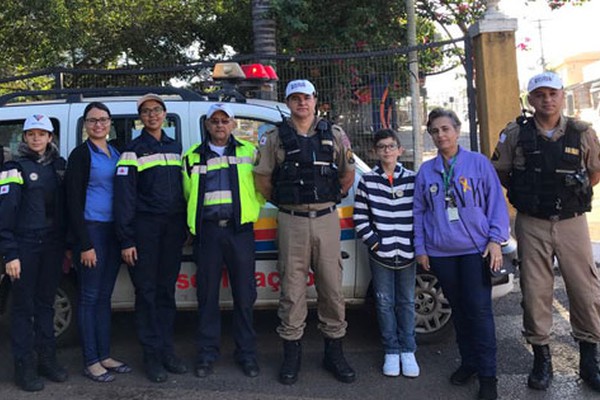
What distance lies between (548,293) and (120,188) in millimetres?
2937

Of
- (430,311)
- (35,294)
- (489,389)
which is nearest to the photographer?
(489,389)

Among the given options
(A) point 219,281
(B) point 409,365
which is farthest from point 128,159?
(B) point 409,365

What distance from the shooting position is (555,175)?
3.58 metres

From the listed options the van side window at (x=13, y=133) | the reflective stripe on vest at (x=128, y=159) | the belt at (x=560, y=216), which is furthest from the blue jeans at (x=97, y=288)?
the belt at (x=560, y=216)

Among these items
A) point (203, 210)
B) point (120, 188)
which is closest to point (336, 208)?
point (203, 210)

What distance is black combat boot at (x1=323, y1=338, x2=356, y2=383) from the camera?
12.8ft

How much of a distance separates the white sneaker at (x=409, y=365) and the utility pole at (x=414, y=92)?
159 inches

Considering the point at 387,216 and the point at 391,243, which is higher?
the point at 387,216

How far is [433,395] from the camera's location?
3.67 metres

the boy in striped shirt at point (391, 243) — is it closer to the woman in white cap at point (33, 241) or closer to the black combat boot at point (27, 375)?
the woman in white cap at point (33, 241)

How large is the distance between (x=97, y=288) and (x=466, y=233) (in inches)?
99.2

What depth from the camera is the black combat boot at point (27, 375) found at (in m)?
3.86

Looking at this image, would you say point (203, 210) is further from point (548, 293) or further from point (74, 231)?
point (548, 293)

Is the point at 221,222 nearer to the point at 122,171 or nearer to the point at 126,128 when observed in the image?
the point at 122,171
